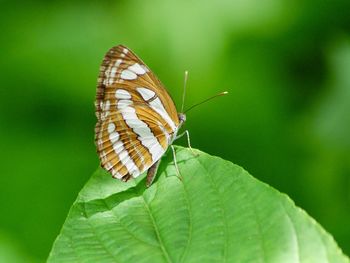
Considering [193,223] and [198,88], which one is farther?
[198,88]

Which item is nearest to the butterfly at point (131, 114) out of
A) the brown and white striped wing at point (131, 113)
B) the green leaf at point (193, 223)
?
the brown and white striped wing at point (131, 113)

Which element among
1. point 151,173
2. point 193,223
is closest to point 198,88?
point 151,173

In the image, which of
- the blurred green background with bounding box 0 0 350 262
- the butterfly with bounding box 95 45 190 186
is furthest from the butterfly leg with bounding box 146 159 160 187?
the blurred green background with bounding box 0 0 350 262

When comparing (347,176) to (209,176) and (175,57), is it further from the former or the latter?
(209,176)

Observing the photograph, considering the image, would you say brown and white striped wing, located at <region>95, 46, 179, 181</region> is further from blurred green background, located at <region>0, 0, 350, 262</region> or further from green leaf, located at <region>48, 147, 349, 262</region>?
blurred green background, located at <region>0, 0, 350, 262</region>

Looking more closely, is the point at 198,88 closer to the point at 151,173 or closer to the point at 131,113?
the point at 131,113

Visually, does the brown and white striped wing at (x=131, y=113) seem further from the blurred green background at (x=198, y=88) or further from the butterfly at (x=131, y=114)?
the blurred green background at (x=198, y=88)

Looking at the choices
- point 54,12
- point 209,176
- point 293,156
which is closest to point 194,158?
point 209,176
